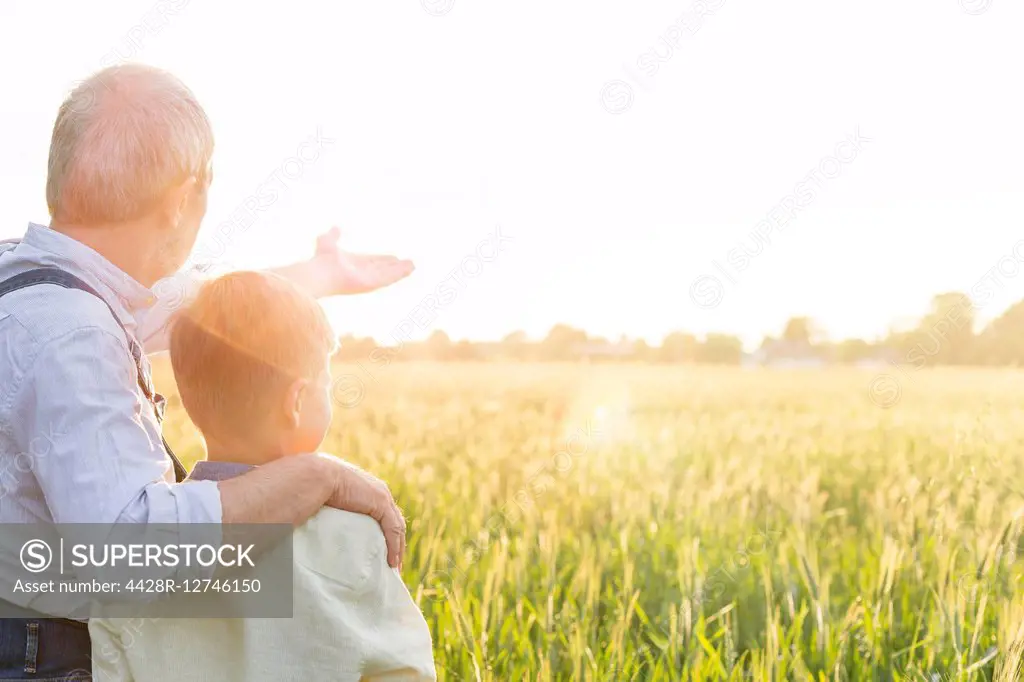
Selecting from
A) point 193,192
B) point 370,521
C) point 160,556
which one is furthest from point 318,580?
point 193,192

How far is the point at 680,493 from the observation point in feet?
13.0

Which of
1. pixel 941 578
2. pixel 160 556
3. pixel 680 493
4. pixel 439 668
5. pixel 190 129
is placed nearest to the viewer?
pixel 160 556

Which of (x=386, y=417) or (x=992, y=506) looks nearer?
(x=992, y=506)

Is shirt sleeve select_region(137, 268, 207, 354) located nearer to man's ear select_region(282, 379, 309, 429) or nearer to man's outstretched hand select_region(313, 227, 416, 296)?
man's outstretched hand select_region(313, 227, 416, 296)

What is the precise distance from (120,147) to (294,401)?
0.52 meters

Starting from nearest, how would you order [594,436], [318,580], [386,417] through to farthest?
[318,580] → [594,436] → [386,417]

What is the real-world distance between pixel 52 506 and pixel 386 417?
5.33 metres

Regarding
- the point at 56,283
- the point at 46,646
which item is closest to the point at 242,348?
the point at 56,283

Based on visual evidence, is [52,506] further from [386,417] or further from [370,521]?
[386,417]

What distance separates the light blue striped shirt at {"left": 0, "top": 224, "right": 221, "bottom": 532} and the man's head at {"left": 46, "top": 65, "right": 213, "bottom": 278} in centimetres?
13

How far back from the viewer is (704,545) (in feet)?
11.4

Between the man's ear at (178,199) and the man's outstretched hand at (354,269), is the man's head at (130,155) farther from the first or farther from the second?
the man's outstretched hand at (354,269)

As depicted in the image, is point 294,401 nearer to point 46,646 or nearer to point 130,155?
point 130,155

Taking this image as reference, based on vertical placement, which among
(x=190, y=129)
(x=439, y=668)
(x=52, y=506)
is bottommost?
(x=439, y=668)
